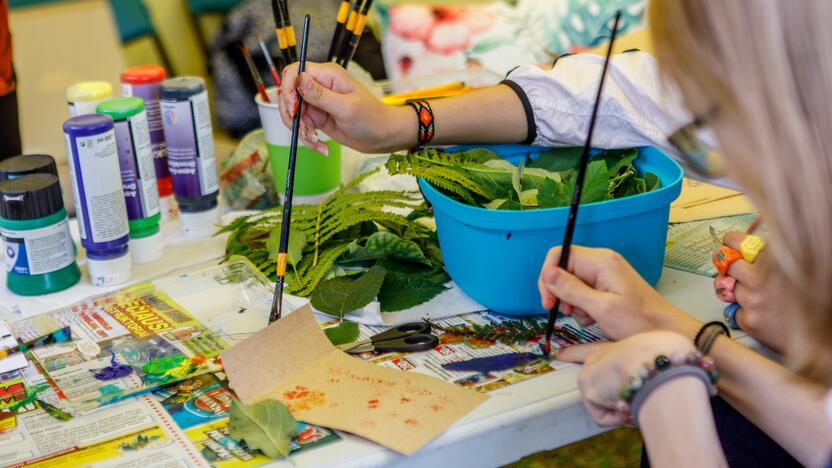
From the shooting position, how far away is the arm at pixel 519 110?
1066 millimetres

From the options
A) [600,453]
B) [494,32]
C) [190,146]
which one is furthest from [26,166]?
[494,32]

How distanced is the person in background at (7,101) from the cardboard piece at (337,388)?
0.79m

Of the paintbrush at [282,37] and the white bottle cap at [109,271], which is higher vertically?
the paintbrush at [282,37]

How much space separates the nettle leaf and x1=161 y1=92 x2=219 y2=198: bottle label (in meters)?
0.17

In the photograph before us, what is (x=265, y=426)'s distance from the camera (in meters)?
0.75

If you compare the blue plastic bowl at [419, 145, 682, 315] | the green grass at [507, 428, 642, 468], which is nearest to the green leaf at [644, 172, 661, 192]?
the blue plastic bowl at [419, 145, 682, 315]

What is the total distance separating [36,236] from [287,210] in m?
0.29

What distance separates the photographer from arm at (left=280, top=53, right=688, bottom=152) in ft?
3.50

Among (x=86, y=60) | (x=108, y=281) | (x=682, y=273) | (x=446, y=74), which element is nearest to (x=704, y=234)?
(x=682, y=273)

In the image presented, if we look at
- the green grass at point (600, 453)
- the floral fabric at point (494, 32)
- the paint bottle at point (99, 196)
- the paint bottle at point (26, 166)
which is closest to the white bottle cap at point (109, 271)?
the paint bottle at point (99, 196)

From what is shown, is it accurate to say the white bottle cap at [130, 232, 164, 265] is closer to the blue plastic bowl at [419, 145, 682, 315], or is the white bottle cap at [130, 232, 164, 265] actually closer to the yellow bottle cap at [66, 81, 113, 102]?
the yellow bottle cap at [66, 81, 113, 102]

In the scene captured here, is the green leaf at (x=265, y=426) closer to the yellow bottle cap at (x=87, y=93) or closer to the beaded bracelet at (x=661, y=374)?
the beaded bracelet at (x=661, y=374)

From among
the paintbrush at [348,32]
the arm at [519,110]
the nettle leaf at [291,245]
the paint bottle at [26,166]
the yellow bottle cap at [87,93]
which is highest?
the paintbrush at [348,32]

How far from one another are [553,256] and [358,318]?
0.75 feet
